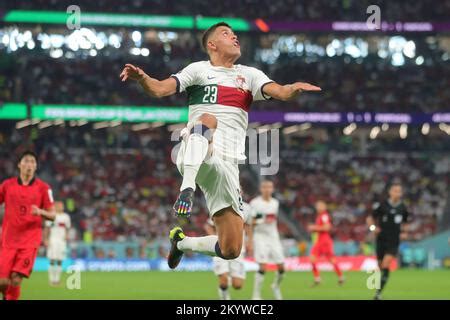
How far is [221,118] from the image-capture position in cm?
917

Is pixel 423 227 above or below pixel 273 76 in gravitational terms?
below

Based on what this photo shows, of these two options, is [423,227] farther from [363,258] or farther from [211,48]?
[211,48]

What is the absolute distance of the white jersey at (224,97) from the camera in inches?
360

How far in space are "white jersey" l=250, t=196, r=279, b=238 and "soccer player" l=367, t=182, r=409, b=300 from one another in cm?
235

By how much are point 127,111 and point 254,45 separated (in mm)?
9749

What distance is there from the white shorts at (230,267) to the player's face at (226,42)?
809 cm

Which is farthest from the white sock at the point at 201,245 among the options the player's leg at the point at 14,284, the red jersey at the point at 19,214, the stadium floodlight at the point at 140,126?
the stadium floodlight at the point at 140,126

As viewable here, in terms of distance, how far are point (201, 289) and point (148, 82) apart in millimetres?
14444

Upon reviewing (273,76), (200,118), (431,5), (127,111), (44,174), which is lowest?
(200,118)

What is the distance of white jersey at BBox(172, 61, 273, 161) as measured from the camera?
360 inches
